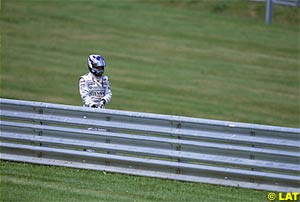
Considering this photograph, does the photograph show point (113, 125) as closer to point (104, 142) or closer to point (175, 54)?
point (104, 142)

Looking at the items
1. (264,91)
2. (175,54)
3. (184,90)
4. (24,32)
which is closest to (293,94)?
(264,91)

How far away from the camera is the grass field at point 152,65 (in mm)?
11859

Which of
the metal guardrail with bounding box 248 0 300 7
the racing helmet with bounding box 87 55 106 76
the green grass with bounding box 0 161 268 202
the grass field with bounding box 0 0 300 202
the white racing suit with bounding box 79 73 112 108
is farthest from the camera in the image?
the metal guardrail with bounding box 248 0 300 7

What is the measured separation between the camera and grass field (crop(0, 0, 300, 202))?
38.9 ft

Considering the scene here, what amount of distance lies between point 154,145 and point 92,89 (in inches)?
53.7

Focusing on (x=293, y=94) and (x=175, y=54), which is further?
(x=175, y=54)

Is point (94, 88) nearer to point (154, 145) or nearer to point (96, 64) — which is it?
point (96, 64)

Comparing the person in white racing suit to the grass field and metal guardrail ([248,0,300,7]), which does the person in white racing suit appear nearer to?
the grass field

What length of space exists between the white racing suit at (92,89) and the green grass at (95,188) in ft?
3.65

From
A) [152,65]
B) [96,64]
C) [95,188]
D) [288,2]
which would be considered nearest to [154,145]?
[95,188]

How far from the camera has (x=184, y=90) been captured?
72.7ft

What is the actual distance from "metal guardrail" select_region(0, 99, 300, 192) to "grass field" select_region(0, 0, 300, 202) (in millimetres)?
215

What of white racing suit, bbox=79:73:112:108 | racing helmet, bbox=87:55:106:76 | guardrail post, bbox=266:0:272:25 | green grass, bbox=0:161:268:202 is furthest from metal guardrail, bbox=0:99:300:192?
guardrail post, bbox=266:0:272:25

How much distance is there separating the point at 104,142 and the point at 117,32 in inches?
641
